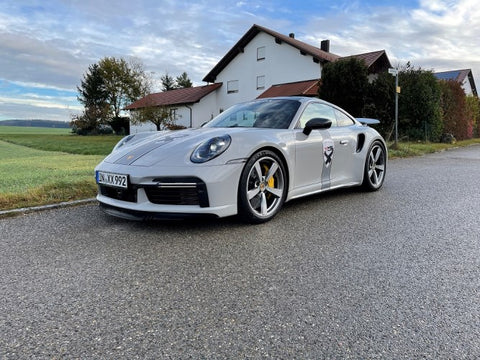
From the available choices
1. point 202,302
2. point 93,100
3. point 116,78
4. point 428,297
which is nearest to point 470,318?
point 428,297

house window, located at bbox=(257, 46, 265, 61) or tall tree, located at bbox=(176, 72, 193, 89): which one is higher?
tall tree, located at bbox=(176, 72, 193, 89)

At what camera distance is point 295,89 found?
2353 centimetres

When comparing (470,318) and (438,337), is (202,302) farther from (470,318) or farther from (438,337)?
(470,318)

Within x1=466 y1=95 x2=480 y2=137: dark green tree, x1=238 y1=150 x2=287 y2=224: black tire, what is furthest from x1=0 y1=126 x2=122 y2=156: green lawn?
x1=466 y1=95 x2=480 y2=137: dark green tree

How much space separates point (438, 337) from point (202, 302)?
1162mm

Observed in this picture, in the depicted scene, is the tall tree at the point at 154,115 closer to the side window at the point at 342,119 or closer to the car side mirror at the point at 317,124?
the side window at the point at 342,119

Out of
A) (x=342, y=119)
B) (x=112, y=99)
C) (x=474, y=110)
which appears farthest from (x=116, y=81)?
(x=342, y=119)

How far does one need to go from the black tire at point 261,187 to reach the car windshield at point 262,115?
56 centimetres

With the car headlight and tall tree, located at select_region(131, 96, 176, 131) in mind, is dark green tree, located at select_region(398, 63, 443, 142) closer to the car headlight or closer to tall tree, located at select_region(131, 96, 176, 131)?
the car headlight

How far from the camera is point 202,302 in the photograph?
6.61ft

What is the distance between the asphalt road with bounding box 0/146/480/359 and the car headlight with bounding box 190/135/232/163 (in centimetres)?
65

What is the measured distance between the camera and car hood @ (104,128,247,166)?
3.26 m

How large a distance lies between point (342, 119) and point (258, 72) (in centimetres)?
2486

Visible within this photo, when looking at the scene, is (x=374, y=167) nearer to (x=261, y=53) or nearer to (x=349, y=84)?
(x=349, y=84)
